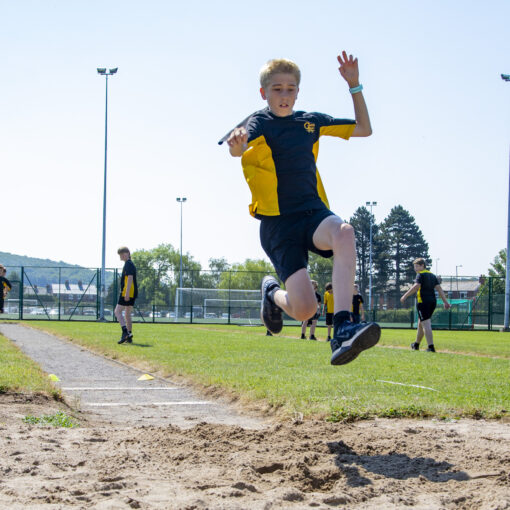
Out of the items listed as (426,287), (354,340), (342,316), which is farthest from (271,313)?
(426,287)

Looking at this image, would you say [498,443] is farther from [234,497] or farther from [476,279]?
[476,279]

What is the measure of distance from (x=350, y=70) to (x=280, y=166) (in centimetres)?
100

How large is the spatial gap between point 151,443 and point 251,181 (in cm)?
193

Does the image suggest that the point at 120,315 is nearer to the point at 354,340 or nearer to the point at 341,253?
the point at 341,253

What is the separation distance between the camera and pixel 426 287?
1385 cm

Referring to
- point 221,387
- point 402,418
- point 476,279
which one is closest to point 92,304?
point 476,279

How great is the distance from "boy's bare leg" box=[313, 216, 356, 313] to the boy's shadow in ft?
3.10

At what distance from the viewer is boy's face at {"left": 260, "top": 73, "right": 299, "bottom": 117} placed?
4.53 metres

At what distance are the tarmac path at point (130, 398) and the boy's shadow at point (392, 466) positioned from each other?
1.65m

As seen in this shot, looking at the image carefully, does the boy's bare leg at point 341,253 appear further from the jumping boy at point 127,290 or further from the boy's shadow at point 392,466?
the jumping boy at point 127,290

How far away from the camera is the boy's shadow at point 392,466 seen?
3.41 meters

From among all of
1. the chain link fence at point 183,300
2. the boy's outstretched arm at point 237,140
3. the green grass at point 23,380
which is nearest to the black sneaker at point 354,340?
the boy's outstretched arm at point 237,140

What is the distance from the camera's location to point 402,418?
537 cm

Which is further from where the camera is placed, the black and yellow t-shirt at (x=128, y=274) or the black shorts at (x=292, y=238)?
the black and yellow t-shirt at (x=128, y=274)
